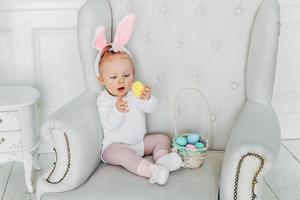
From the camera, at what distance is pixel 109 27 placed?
6.23 ft

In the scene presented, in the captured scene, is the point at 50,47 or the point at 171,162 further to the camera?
the point at 50,47

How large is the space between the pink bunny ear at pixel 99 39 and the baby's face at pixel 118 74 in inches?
2.8

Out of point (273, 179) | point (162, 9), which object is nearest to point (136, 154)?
point (162, 9)

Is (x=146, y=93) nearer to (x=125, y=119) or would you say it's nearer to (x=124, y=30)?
(x=125, y=119)

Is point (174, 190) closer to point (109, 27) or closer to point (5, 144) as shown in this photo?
point (109, 27)

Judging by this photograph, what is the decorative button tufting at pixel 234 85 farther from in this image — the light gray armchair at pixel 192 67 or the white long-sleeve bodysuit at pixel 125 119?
the white long-sleeve bodysuit at pixel 125 119

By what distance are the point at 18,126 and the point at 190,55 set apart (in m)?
0.84

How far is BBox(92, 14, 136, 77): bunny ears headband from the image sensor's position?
176cm

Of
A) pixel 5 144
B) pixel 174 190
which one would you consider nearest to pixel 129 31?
pixel 174 190

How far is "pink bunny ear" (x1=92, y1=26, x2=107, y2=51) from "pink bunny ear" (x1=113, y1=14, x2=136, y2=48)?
45mm

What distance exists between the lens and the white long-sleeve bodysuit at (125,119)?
1.76 m

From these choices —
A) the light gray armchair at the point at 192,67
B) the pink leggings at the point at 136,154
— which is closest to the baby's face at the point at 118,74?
the light gray armchair at the point at 192,67

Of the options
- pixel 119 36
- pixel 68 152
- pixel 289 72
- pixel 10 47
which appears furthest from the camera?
A: pixel 289 72

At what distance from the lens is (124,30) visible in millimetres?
1789
